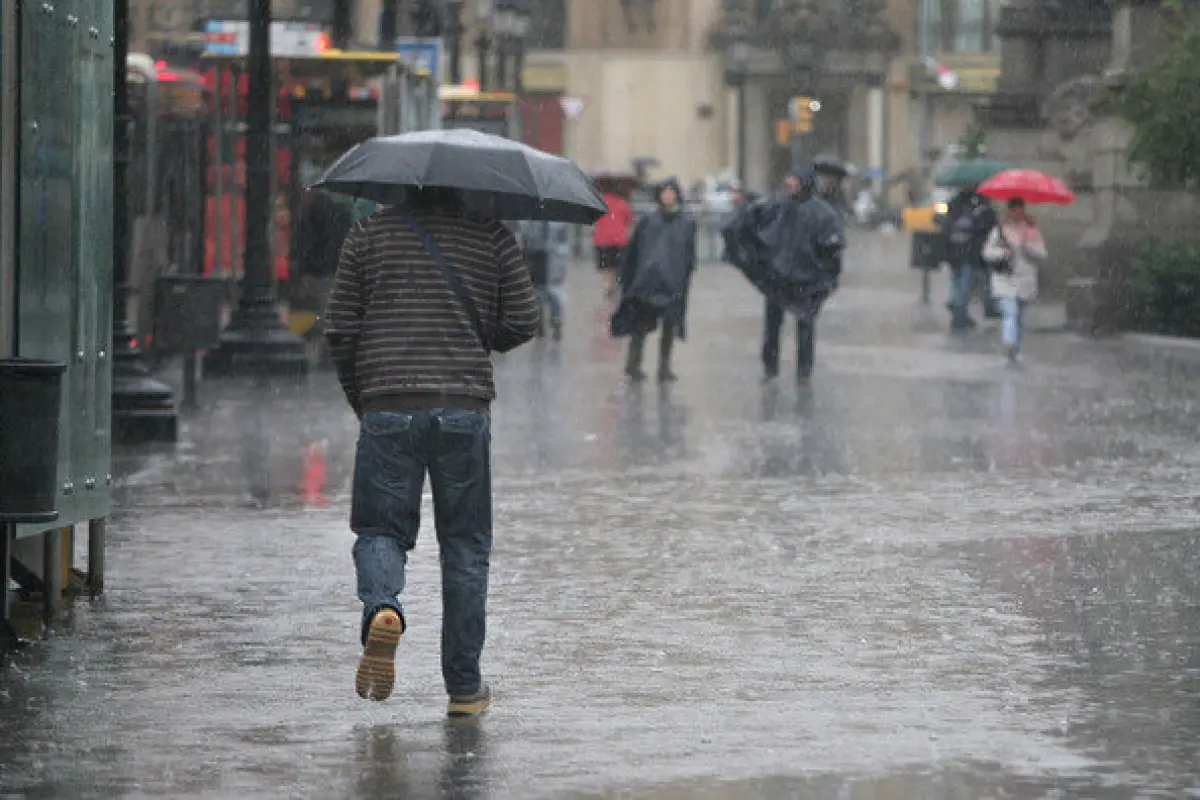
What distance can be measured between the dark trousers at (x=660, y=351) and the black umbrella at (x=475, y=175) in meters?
14.9

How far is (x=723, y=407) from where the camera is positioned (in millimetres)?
21594

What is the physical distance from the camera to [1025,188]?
29312mm

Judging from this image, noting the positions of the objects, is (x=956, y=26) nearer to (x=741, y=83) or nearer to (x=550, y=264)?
(x=741, y=83)

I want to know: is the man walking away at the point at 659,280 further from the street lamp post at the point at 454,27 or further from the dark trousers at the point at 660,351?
the street lamp post at the point at 454,27

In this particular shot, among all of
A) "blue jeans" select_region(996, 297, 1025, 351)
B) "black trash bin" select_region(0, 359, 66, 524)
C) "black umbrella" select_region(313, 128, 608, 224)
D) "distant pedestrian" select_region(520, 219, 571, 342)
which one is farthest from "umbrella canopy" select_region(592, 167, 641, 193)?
"black umbrella" select_region(313, 128, 608, 224)

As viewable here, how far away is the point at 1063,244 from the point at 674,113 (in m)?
57.0

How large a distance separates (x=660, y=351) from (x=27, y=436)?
47.8 feet

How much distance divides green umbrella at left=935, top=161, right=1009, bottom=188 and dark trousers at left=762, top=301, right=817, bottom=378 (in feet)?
43.4

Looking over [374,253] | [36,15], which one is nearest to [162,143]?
[36,15]

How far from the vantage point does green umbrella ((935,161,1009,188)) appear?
37656 mm

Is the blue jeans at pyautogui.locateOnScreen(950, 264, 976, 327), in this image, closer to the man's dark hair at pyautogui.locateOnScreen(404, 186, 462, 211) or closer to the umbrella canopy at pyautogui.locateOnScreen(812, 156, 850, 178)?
the umbrella canopy at pyautogui.locateOnScreen(812, 156, 850, 178)

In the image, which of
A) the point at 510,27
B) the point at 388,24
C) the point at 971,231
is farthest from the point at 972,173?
the point at 510,27

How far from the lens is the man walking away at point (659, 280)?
24.4 m

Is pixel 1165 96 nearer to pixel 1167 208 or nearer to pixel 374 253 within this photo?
pixel 1167 208
